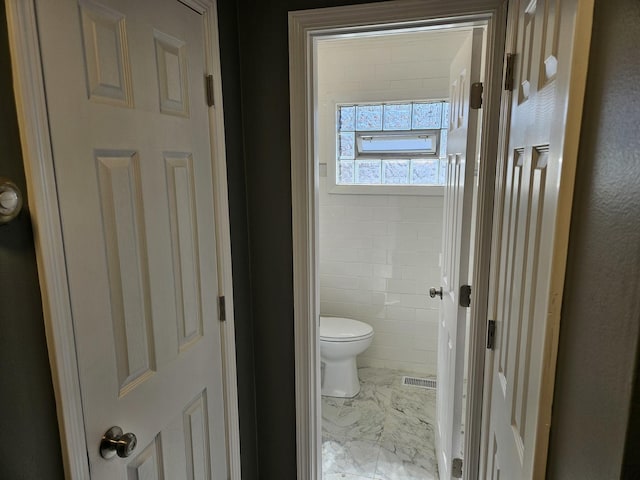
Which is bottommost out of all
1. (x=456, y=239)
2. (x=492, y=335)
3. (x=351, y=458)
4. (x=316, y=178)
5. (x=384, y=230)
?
(x=351, y=458)

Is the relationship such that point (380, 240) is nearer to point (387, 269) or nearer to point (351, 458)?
point (387, 269)

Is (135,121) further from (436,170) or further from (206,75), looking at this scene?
(436,170)

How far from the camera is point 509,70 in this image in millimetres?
1231

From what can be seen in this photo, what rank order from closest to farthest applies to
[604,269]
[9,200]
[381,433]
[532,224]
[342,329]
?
[604,269], [9,200], [532,224], [381,433], [342,329]

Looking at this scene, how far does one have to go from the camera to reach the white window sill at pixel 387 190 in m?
2.93

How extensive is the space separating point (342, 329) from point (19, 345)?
2.35 metres

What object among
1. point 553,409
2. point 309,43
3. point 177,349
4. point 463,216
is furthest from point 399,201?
point 553,409

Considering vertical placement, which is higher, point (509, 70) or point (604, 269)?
point (509, 70)

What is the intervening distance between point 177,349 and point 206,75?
90 cm

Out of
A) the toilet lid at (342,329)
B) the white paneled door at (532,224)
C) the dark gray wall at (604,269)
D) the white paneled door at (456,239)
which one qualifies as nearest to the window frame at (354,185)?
the white paneled door at (456,239)

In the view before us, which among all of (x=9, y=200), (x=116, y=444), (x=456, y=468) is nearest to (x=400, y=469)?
(x=456, y=468)

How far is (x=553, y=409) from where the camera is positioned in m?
0.69

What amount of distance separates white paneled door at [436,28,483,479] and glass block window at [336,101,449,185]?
92 centimetres

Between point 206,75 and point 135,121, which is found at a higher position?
point 206,75
